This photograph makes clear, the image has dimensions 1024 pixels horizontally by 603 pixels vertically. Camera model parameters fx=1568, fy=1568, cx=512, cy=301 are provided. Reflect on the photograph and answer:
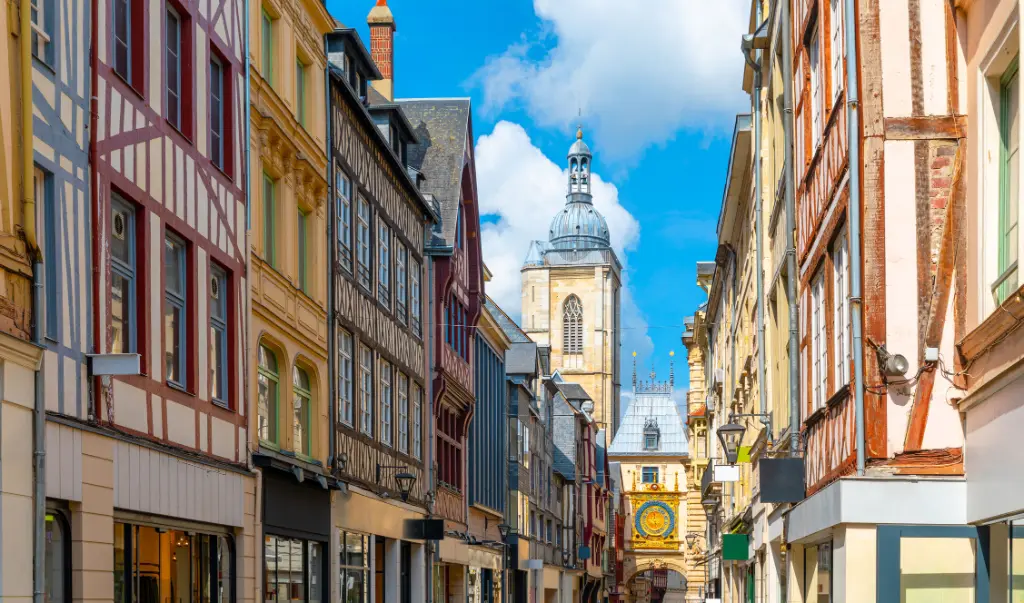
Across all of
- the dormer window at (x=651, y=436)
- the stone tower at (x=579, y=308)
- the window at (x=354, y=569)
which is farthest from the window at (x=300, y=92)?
the stone tower at (x=579, y=308)

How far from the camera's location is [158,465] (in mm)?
13914

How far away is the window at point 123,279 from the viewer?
13062 millimetres

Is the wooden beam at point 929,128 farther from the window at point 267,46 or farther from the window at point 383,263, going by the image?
the window at point 383,263

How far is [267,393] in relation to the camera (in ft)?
61.5

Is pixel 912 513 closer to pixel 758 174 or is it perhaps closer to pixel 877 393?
pixel 877 393

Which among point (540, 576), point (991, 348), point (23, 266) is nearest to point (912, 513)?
point (991, 348)

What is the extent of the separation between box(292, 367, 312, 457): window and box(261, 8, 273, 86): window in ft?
12.1

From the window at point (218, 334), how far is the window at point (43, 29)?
15.4 ft

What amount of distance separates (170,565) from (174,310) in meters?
2.38

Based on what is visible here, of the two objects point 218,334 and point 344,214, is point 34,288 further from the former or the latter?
point 344,214

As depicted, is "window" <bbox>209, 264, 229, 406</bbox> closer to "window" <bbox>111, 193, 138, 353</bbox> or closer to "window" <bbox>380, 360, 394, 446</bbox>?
"window" <bbox>111, 193, 138, 353</bbox>

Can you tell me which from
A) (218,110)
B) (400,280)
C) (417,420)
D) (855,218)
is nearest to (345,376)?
(400,280)

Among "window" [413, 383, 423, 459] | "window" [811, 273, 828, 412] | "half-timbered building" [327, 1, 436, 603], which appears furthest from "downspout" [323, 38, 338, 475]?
"window" [811, 273, 828, 412]

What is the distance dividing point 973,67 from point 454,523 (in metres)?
A: 23.4
